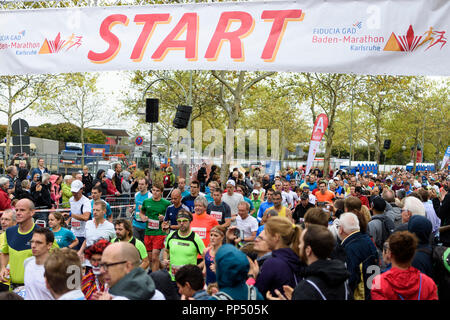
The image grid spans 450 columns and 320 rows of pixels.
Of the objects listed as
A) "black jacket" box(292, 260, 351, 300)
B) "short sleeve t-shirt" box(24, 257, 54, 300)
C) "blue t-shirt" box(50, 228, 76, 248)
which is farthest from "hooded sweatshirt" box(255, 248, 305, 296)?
"blue t-shirt" box(50, 228, 76, 248)

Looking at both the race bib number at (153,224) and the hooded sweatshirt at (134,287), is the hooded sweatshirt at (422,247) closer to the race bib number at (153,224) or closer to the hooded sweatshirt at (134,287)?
the hooded sweatshirt at (134,287)

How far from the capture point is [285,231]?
3.56 m

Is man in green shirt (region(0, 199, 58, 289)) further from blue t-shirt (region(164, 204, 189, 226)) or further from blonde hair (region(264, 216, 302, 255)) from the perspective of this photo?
blonde hair (region(264, 216, 302, 255))

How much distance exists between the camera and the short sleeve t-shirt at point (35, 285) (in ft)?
12.8

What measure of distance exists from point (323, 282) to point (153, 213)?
5.23m

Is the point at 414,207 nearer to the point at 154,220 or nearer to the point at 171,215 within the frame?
the point at 171,215

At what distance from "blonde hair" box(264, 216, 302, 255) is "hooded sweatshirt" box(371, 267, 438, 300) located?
74 centimetres

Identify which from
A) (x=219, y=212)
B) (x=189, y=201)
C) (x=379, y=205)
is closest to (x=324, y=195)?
(x=219, y=212)

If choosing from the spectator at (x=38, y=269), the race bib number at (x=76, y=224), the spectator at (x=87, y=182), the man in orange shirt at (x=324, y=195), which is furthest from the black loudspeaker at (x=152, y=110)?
the spectator at (x=38, y=269)

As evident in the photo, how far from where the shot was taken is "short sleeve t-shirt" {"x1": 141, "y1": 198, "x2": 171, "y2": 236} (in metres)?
7.56

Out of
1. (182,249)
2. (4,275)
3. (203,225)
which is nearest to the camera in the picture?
(4,275)

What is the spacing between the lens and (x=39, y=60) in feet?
15.3

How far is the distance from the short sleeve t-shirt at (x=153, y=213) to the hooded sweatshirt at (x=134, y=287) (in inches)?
188

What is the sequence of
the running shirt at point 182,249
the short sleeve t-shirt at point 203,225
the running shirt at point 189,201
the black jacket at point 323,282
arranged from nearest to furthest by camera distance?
the black jacket at point 323,282 → the running shirt at point 182,249 → the short sleeve t-shirt at point 203,225 → the running shirt at point 189,201
